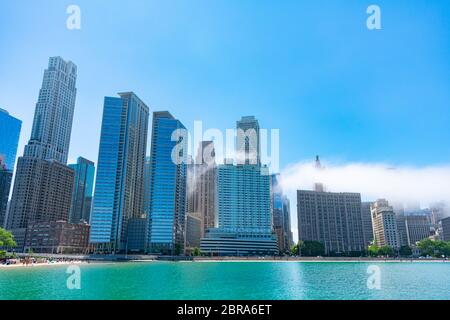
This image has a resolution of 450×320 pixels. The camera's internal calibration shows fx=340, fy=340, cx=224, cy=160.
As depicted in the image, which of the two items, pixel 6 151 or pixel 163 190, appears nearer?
pixel 163 190

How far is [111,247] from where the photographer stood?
175 metres

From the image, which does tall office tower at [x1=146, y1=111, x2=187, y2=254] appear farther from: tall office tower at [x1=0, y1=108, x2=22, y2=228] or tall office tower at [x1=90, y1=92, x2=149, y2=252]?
tall office tower at [x1=0, y1=108, x2=22, y2=228]

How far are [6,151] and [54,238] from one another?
64950 millimetres

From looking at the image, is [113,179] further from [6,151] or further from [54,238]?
[6,151]

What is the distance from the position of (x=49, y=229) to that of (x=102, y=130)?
56305mm

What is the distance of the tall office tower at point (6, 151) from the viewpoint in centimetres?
18700

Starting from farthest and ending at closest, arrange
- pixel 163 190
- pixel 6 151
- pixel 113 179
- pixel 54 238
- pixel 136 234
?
pixel 6 151 < pixel 136 234 < pixel 163 190 < pixel 113 179 < pixel 54 238

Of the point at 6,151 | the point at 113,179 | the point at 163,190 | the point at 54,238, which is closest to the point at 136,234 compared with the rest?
the point at 163,190

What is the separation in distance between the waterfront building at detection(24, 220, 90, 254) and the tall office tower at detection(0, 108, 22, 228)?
1131 inches

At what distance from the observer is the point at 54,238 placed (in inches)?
6594
